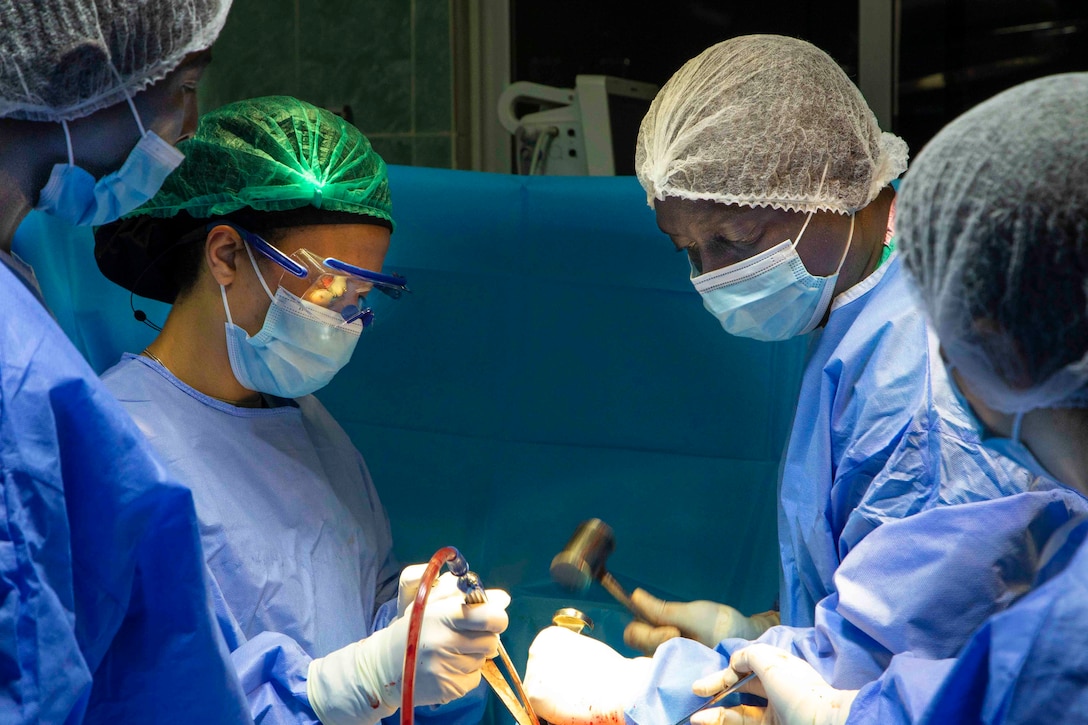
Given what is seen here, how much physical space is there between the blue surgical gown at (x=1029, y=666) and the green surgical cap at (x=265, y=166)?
1.10 meters

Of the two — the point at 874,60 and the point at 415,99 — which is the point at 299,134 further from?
the point at 874,60

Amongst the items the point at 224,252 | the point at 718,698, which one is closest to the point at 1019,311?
the point at 718,698

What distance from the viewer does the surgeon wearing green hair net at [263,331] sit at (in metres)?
1.49

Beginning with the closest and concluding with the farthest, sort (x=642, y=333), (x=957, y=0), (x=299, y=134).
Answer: (x=299, y=134) < (x=642, y=333) < (x=957, y=0)

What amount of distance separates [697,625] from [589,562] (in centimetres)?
21

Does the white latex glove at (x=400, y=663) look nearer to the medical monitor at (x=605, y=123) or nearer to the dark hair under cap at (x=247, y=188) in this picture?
the dark hair under cap at (x=247, y=188)

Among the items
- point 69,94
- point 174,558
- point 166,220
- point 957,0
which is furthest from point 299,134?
point 957,0

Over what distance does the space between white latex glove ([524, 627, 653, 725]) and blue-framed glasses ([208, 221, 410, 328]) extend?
0.61 metres

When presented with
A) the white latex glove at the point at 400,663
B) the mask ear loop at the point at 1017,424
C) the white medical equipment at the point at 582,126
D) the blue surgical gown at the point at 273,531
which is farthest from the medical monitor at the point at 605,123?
the mask ear loop at the point at 1017,424

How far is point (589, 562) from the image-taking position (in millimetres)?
1788

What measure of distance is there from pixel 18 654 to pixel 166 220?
87cm

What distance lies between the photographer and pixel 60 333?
1.00m

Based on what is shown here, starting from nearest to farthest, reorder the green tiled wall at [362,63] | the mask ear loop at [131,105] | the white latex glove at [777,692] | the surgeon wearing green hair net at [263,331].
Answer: the mask ear loop at [131,105]
the white latex glove at [777,692]
the surgeon wearing green hair net at [263,331]
the green tiled wall at [362,63]

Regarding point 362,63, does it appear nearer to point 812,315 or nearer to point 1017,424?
point 812,315
